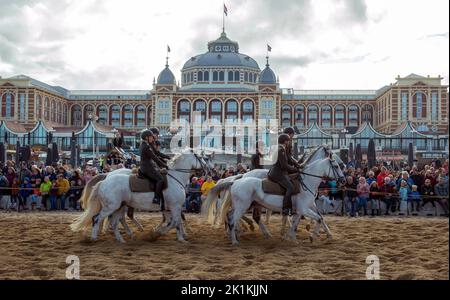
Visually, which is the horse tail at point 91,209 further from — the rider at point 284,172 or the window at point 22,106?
the window at point 22,106

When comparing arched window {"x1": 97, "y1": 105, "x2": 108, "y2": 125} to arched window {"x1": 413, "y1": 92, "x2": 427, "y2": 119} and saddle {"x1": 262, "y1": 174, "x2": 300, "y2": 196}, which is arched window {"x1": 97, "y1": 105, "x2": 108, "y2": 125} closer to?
arched window {"x1": 413, "y1": 92, "x2": 427, "y2": 119}

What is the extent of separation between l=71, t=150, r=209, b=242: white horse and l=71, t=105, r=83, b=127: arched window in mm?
91481

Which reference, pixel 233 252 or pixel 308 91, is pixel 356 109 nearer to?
pixel 308 91

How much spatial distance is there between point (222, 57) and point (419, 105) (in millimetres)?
37319

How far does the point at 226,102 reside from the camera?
3509 inches

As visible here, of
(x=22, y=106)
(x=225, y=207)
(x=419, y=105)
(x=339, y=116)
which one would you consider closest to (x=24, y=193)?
(x=225, y=207)

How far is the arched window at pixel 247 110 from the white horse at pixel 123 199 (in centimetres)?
7674

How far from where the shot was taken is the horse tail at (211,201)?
1134cm

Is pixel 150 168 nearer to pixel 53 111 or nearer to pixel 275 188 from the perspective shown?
pixel 275 188

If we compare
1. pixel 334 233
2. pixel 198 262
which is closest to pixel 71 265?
pixel 198 262

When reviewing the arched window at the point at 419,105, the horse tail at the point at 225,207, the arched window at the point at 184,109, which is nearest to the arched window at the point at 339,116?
the arched window at the point at 419,105
